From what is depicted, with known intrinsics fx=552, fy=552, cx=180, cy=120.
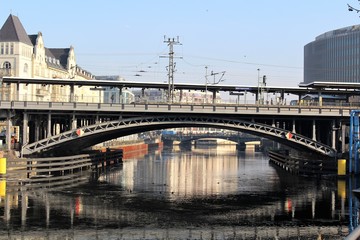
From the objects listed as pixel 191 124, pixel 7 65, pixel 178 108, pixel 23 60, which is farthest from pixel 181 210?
pixel 23 60

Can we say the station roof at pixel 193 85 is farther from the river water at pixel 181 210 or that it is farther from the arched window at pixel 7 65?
the arched window at pixel 7 65

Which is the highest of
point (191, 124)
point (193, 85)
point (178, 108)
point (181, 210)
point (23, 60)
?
point (23, 60)

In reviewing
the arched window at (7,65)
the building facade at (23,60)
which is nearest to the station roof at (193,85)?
the building facade at (23,60)

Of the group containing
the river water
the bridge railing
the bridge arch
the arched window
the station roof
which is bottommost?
the river water

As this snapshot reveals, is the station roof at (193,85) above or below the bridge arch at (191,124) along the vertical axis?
above

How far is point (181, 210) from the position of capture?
44.8 meters

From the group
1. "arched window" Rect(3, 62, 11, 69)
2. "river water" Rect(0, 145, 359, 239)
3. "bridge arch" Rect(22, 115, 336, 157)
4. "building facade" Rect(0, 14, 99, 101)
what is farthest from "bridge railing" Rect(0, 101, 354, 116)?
"arched window" Rect(3, 62, 11, 69)

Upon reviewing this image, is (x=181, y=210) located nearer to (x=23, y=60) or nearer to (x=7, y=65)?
(x=7, y=65)

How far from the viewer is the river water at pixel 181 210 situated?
35.4 m

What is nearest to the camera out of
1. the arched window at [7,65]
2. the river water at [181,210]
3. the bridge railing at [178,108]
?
the river water at [181,210]

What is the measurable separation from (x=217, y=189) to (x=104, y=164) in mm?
40651

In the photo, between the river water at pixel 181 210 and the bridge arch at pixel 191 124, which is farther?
the bridge arch at pixel 191 124

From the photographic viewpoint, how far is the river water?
35.4 metres

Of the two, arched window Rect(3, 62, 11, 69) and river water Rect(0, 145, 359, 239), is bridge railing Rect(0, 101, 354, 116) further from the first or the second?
arched window Rect(3, 62, 11, 69)
